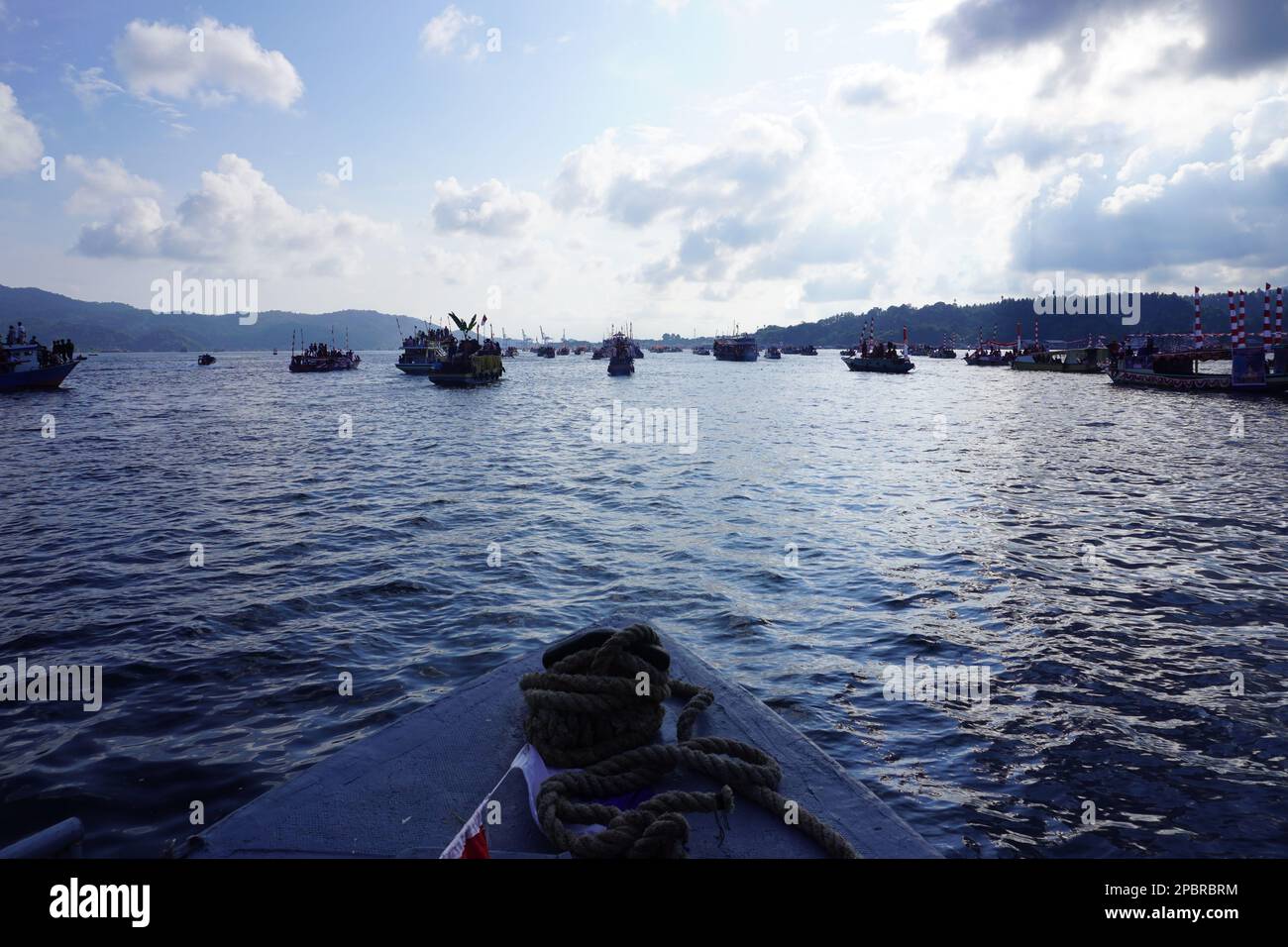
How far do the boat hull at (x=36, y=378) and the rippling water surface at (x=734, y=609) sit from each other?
42245mm

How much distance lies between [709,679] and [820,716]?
8.10 ft

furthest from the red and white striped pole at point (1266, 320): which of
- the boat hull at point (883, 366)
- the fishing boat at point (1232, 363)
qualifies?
the boat hull at point (883, 366)

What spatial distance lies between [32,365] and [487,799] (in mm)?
75486

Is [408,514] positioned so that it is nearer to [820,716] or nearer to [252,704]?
[252,704]

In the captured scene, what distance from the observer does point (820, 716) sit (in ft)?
25.3

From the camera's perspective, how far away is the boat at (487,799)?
3.57 m

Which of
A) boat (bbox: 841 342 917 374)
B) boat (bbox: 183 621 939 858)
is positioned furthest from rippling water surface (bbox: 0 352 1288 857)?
boat (bbox: 841 342 917 374)

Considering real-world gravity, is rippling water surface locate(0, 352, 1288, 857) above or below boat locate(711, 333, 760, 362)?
below

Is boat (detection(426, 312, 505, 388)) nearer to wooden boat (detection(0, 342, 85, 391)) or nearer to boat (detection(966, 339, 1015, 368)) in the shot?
wooden boat (detection(0, 342, 85, 391))

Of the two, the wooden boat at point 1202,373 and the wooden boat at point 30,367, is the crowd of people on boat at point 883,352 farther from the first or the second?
the wooden boat at point 30,367

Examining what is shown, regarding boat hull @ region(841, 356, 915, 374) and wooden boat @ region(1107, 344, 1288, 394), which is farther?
boat hull @ region(841, 356, 915, 374)

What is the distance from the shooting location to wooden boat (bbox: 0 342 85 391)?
186ft

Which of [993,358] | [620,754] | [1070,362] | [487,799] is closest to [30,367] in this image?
[487,799]
